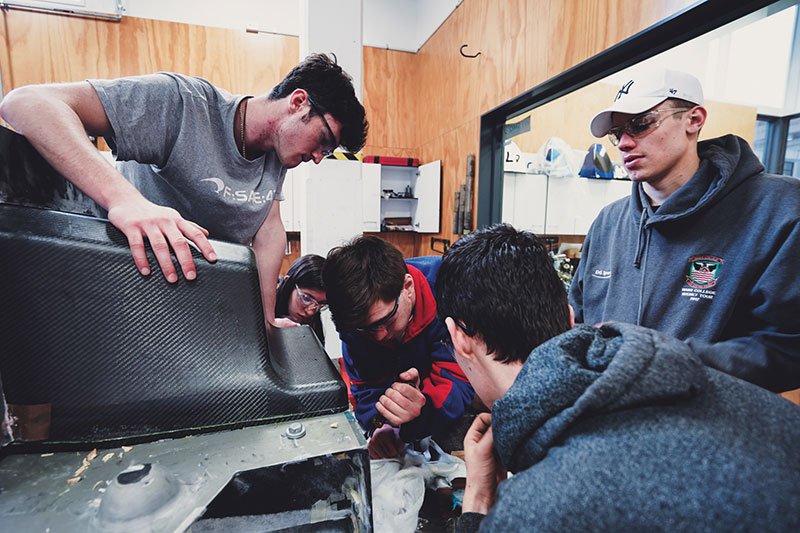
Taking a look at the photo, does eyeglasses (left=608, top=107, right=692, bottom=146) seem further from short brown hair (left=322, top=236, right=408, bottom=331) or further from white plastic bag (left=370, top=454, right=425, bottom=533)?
white plastic bag (left=370, top=454, right=425, bottom=533)

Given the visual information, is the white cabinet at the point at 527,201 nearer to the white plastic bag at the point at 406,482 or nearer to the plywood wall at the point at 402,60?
the plywood wall at the point at 402,60

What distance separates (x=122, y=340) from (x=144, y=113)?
70cm

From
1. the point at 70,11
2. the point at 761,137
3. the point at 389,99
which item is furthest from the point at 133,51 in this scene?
the point at 761,137

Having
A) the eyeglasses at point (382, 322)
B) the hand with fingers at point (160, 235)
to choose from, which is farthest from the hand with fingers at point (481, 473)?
the hand with fingers at point (160, 235)

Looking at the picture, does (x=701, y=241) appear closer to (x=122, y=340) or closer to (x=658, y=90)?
(x=658, y=90)

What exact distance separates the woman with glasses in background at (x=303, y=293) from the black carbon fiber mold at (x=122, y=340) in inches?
45.7

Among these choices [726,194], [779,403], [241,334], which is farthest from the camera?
[726,194]

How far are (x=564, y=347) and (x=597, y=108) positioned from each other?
3930mm

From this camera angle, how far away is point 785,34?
3172mm

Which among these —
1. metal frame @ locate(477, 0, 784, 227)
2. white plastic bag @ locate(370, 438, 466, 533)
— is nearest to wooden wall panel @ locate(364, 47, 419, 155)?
metal frame @ locate(477, 0, 784, 227)

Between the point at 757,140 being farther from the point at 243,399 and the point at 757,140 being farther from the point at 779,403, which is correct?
the point at 243,399

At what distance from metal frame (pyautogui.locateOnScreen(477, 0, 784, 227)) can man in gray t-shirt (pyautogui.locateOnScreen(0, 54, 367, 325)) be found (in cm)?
151

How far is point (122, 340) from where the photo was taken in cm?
56

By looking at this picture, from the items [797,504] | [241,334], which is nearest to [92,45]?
[241,334]
